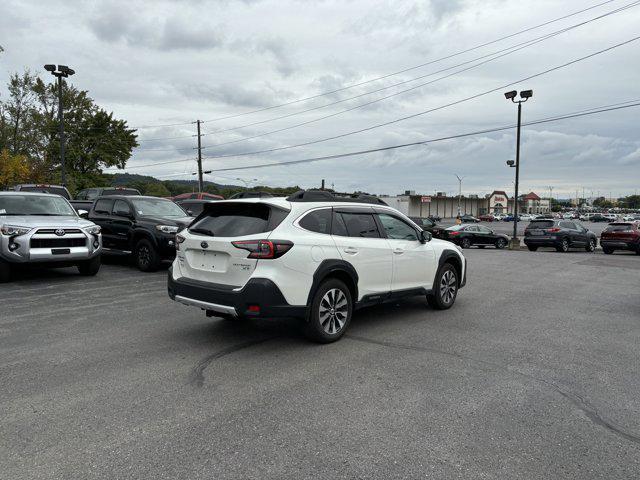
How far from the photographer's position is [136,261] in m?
11.4

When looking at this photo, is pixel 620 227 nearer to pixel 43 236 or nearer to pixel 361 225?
pixel 361 225

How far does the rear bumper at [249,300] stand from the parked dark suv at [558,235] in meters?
21.3

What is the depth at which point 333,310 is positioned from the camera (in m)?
5.59

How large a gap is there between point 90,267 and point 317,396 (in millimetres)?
8018

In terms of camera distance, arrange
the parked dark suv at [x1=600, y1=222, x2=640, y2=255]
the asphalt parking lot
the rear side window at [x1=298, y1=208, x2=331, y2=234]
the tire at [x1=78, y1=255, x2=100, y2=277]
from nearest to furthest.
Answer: the asphalt parking lot < the rear side window at [x1=298, y1=208, x2=331, y2=234] < the tire at [x1=78, y1=255, x2=100, y2=277] < the parked dark suv at [x1=600, y1=222, x2=640, y2=255]

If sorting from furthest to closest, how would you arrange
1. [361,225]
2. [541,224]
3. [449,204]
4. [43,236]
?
[449,204] < [541,224] < [43,236] < [361,225]

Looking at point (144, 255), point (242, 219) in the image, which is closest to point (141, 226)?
point (144, 255)

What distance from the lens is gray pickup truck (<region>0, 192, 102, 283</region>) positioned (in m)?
8.92

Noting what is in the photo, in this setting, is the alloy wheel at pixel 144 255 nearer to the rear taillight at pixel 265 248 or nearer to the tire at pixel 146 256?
the tire at pixel 146 256

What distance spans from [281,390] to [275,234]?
5.40ft

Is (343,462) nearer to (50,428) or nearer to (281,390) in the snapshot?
(281,390)

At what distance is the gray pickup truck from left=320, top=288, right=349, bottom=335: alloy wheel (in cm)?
629

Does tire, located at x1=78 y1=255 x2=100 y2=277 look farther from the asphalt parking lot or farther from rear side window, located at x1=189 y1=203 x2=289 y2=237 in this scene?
rear side window, located at x1=189 y1=203 x2=289 y2=237

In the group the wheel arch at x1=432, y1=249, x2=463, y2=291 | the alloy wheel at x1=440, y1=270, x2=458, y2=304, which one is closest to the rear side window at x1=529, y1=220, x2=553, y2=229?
the wheel arch at x1=432, y1=249, x2=463, y2=291
